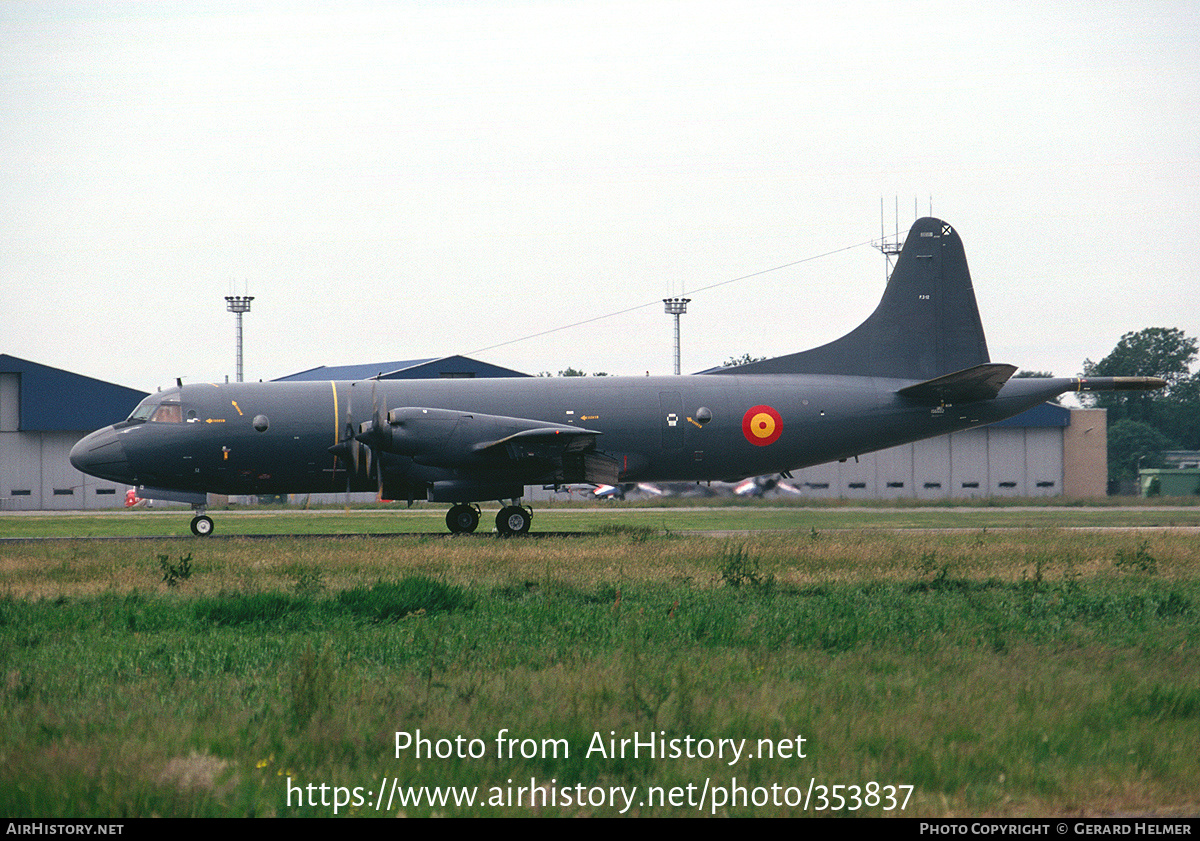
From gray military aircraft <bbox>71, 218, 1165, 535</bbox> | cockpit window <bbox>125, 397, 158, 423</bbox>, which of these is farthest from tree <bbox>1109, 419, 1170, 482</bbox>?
cockpit window <bbox>125, 397, 158, 423</bbox>

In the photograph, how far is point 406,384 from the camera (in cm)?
2842

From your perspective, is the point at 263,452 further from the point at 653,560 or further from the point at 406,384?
the point at 653,560

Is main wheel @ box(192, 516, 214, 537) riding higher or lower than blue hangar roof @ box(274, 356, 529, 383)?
lower

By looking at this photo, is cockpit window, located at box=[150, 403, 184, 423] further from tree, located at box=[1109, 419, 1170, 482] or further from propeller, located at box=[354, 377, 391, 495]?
tree, located at box=[1109, 419, 1170, 482]

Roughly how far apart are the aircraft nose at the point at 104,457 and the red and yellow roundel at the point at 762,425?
1749cm

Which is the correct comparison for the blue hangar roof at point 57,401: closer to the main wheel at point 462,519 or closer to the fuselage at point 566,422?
the fuselage at point 566,422

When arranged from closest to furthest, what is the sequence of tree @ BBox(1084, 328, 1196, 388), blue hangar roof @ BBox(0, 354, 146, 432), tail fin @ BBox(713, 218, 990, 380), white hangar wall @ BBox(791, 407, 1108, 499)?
tail fin @ BBox(713, 218, 990, 380), blue hangar roof @ BBox(0, 354, 146, 432), white hangar wall @ BBox(791, 407, 1108, 499), tree @ BBox(1084, 328, 1196, 388)

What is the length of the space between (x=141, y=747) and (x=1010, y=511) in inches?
1644

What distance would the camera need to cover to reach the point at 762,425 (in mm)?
28359

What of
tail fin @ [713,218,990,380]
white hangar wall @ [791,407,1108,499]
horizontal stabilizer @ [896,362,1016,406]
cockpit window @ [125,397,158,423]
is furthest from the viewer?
white hangar wall @ [791,407,1108,499]

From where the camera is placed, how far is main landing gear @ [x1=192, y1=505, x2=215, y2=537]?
95.7ft

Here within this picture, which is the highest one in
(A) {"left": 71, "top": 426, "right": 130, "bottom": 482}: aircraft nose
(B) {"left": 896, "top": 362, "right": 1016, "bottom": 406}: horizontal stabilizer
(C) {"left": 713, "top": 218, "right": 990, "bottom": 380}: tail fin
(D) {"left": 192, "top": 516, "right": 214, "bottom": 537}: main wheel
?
(C) {"left": 713, "top": 218, "right": 990, "bottom": 380}: tail fin

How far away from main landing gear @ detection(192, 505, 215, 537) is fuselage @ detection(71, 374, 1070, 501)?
5.68 ft
